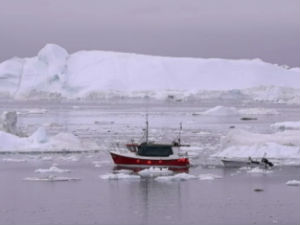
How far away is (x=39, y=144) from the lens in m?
24.0

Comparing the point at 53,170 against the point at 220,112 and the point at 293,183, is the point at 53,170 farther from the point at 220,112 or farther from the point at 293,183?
the point at 220,112

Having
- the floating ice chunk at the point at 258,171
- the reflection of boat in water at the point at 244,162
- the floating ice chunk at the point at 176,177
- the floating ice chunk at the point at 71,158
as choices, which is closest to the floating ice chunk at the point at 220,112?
the floating ice chunk at the point at 71,158

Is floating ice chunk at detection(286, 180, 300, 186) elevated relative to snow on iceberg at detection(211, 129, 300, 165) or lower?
lower

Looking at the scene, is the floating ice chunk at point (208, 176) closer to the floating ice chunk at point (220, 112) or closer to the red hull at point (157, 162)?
the red hull at point (157, 162)

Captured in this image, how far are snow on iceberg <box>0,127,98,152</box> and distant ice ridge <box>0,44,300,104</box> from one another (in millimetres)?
66094

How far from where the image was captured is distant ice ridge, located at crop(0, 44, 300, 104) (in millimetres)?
91812

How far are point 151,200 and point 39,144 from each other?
33.7ft

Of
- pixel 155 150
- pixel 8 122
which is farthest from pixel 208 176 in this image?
pixel 8 122

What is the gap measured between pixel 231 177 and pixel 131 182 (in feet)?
8.05

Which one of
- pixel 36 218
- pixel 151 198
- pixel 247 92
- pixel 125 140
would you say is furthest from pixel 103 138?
pixel 247 92

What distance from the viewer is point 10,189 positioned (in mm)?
15898

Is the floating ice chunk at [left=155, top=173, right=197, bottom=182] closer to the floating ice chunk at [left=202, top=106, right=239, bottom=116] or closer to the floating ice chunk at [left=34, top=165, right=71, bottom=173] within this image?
the floating ice chunk at [left=34, top=165, right=71, bottom=173]

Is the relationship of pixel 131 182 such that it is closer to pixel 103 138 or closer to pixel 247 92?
pixel 103 138

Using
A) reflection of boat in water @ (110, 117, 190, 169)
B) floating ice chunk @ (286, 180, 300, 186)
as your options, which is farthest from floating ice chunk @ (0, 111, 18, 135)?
floating ice chunk @ (286, 180, 300, 186)
